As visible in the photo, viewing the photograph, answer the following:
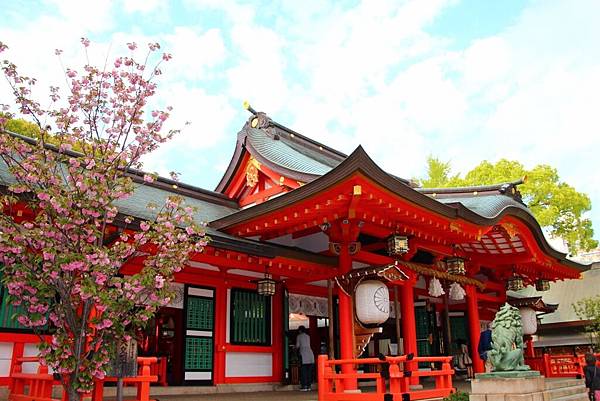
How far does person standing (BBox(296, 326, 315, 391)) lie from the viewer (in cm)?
1202

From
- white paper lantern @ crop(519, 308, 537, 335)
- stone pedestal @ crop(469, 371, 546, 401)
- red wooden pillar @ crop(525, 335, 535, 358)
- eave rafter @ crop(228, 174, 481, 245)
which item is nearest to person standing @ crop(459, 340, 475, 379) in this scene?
red wooden pillar @ crop(525, 335, 535, 358)

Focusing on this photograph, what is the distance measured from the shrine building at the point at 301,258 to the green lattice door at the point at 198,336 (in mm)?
21

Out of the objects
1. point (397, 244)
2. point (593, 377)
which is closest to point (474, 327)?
point (593, 377)

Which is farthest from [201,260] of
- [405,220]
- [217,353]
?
[405,220]

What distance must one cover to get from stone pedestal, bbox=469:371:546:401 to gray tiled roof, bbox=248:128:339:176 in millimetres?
5677

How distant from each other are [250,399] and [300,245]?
3.90 meters

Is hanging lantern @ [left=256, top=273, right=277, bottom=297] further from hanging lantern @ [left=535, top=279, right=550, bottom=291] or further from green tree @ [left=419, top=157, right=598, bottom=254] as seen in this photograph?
green tree @ [left=419, top=157, right=598, bottom=254]

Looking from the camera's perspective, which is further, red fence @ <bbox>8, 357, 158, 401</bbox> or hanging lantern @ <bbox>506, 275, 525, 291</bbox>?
hanging lantern @ <bbox>506, 275, 525, 291</bbox>

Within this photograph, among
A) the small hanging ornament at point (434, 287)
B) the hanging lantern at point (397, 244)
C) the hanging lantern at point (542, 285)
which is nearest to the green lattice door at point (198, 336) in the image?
the hanging lantern at point (397, 244)

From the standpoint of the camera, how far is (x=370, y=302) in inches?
403

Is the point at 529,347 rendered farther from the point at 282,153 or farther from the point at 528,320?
the point at 282,153

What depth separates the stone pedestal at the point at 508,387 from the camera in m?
8.45

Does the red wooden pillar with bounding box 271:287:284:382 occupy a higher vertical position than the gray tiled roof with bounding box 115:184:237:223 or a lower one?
lower

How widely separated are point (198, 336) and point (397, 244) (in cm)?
448
